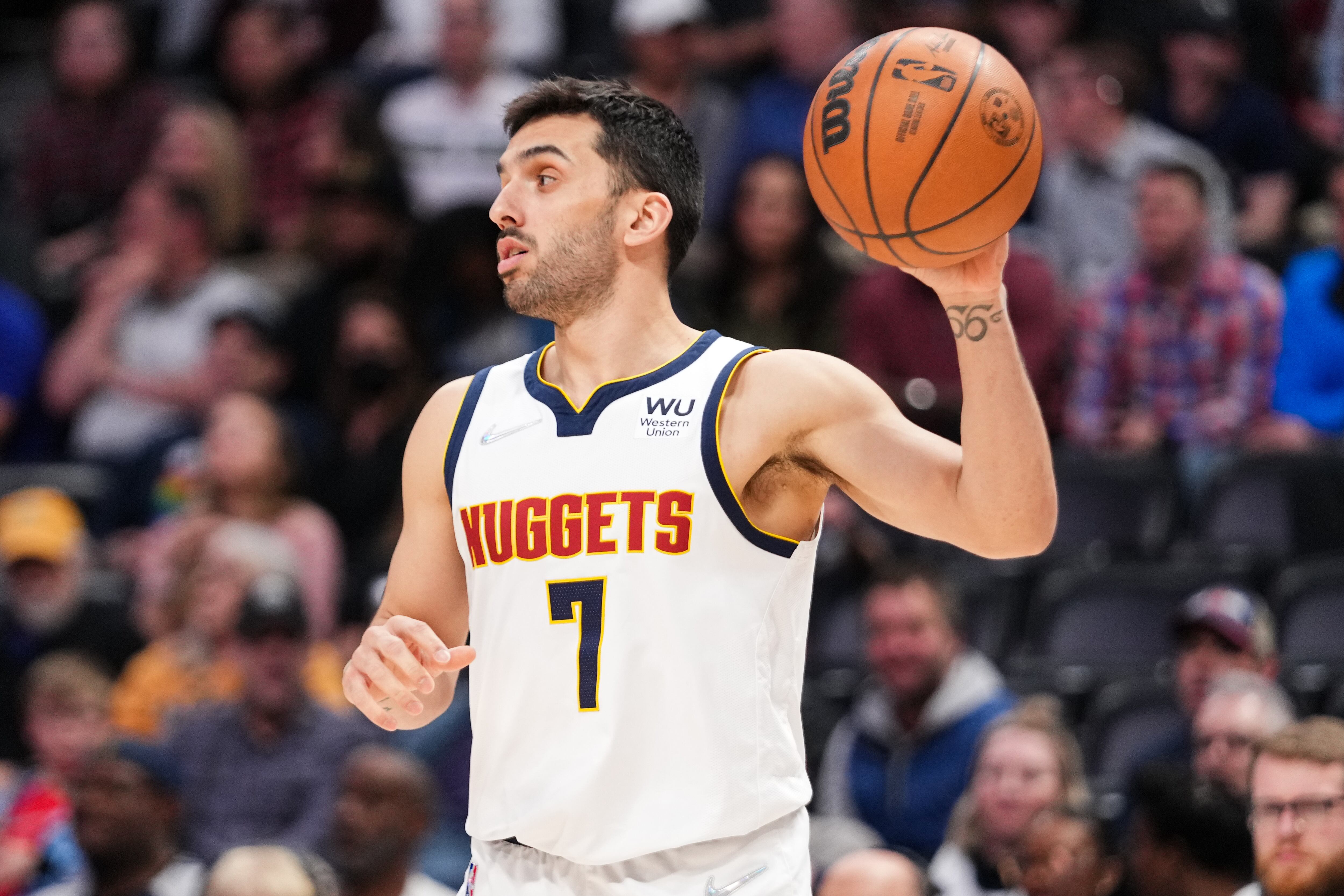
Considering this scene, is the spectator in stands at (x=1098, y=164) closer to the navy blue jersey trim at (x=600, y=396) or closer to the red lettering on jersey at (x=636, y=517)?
the navy blue jersey trim at (x=600, y=396)

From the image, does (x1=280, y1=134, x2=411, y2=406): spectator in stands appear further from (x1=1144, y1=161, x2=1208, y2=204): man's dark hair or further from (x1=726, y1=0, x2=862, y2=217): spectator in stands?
(x1=1144, y1=161, x2=1208, y2=204): man's dark hair

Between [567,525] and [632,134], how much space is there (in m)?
0.81

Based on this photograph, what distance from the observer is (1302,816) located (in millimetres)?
4762

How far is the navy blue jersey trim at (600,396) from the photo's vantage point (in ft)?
11.5

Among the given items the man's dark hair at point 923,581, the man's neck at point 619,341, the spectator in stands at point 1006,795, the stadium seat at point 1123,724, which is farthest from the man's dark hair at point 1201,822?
the man's neck at point 619,341

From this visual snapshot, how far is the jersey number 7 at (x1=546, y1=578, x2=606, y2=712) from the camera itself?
332cm

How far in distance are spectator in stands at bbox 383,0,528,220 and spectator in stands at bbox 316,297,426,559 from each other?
1.48 m

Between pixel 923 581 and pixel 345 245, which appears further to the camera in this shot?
pixel 345 245

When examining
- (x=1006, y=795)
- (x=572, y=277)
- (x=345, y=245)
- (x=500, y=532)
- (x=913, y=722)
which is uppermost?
(x=345, y=245)

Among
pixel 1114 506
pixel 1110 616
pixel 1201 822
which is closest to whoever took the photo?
pixel 1201 822

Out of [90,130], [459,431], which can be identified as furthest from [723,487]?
[90,130]

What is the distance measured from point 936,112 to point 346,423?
605cm

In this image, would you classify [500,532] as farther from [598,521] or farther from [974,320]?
[974,320]

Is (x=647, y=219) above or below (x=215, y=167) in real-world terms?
below
